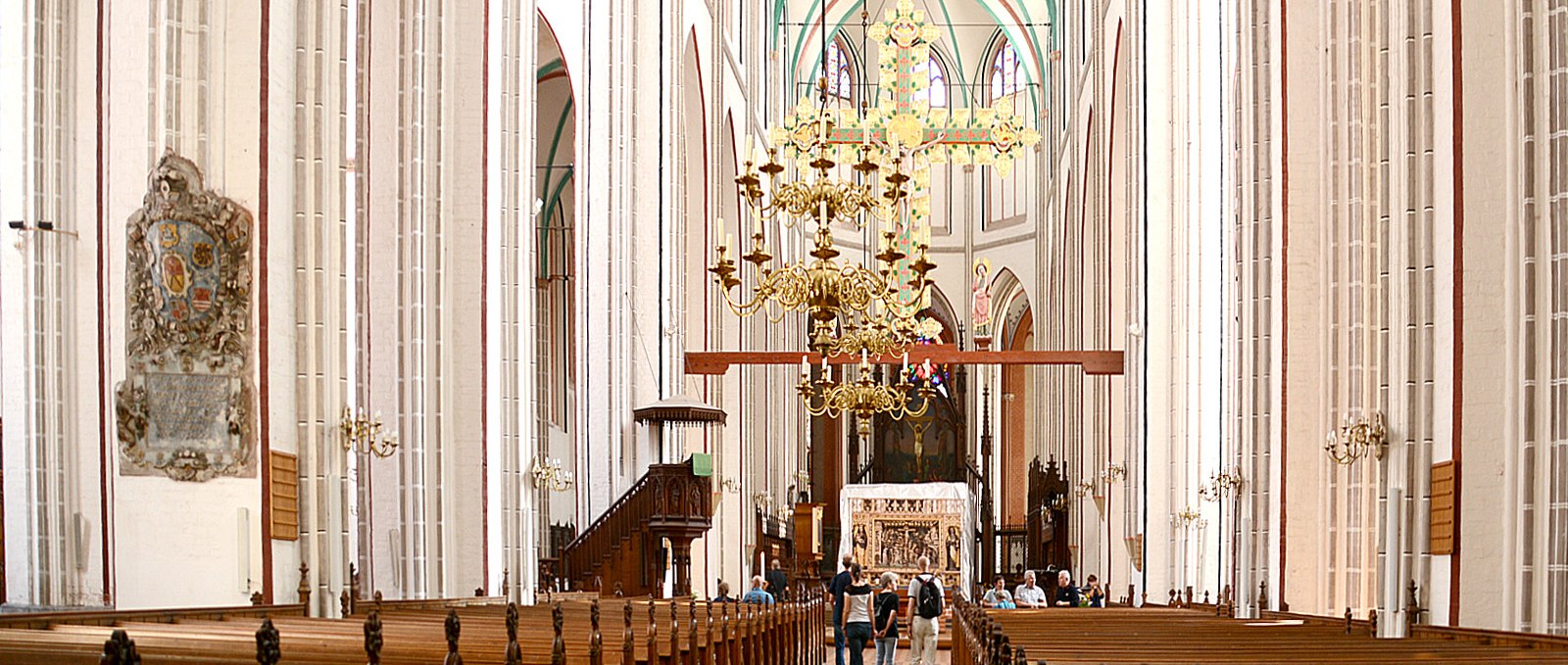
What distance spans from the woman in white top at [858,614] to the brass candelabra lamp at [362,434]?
4.21 metres

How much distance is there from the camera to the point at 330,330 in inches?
457

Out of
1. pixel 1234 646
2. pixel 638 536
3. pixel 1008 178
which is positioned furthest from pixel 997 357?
pixel 1008 178

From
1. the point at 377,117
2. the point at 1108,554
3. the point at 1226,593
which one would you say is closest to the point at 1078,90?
the point at 1108,554

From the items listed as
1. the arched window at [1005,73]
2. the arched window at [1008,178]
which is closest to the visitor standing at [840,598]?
the arched window at [1008,178]

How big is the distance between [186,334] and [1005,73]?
34957 mm

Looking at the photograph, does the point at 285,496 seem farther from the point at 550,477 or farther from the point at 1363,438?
the point at 550,477

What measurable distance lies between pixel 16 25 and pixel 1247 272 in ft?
31.7

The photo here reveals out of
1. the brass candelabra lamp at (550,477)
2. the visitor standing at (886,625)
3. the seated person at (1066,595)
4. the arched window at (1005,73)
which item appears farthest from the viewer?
the arched window at (1005,73)

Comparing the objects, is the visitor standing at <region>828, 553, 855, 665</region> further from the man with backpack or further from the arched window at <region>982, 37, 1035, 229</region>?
the arched window at <region>982, 37, 1035, 229</region>

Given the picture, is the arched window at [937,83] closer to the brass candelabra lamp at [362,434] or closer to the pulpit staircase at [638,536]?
the pulpit staircase at [638,536]

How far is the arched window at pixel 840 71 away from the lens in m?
43.1

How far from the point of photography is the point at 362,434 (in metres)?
11.9

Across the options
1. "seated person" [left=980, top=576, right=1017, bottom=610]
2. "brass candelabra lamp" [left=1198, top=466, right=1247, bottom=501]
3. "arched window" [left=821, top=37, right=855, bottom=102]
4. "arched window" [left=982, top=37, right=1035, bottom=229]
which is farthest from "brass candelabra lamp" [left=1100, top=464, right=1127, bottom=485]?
"arched window" [left=821, top=37, right=855, bottom=102]

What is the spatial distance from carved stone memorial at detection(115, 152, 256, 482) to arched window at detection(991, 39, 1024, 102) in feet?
112
